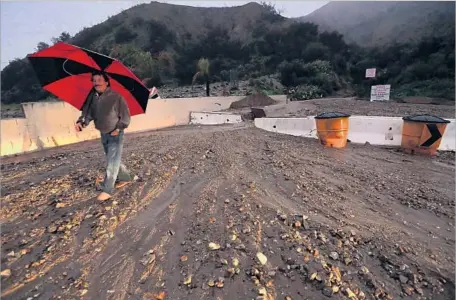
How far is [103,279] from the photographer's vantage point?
269 centimetres

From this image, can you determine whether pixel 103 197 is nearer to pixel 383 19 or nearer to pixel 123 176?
pixel 123 176

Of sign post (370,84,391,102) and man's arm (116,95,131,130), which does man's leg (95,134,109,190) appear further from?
sign post (370,84,391,102)

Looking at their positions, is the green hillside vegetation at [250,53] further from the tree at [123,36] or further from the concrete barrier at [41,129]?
the concrete barrier at [41,129]

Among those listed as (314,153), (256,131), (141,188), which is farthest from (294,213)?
(256,131)

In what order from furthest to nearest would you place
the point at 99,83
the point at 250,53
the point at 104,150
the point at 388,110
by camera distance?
1. the point at 250,53
2. the point at 388,110
3. the point at 104,150
4. the point at 99,83

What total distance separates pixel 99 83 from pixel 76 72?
0.58 m

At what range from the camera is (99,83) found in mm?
3996

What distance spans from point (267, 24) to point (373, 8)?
35994 mm

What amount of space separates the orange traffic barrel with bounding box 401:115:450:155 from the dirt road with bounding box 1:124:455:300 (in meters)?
1.92

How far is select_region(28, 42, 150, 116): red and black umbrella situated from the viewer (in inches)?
155

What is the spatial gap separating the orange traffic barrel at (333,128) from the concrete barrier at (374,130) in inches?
50.4

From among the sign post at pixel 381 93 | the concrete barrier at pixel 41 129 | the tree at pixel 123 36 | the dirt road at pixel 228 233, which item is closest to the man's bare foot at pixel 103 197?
the dirt road at pixel 228 233

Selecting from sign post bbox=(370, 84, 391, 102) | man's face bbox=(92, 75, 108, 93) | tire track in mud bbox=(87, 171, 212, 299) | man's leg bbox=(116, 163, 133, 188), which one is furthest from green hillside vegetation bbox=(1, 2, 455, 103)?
man's face bbox=(92, 75, 108, 93)

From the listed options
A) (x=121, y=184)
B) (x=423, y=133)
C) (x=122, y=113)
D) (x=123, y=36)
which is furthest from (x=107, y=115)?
(x=123, y=36)
